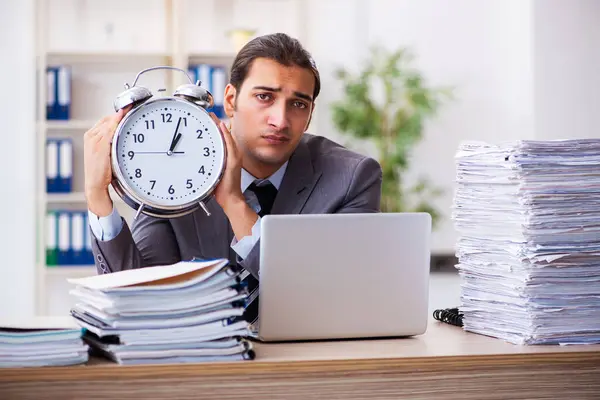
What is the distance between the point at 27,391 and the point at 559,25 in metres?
4.84

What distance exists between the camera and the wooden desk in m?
1.26

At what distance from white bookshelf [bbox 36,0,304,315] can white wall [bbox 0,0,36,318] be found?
0.12 m

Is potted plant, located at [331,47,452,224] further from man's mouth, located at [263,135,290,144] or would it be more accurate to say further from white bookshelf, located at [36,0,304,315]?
man's mouth, located at [263,135,290,144]

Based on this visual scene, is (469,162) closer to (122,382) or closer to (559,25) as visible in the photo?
(122,382)

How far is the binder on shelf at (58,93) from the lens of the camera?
4785mm

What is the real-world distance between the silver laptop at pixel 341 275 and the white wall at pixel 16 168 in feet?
11.6

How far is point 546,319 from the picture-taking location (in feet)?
5.06

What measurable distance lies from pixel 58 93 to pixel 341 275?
12.0 feet

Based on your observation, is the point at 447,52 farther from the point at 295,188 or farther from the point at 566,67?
the point at 295,188

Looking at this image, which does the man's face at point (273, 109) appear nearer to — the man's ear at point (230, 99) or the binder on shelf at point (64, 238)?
the man's ear at point (230, 99)

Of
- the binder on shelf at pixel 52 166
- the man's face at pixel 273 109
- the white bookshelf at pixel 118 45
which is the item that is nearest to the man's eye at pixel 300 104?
the man's face at pixel 273 109

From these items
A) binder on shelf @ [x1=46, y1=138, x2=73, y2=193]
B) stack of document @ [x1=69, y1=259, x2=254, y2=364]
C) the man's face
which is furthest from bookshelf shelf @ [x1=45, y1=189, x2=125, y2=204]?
stack of document @ [x1=69, y1=259, x2=254, y2=364]

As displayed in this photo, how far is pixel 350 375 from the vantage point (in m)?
1.34

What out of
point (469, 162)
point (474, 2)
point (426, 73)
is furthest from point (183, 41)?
point (469, 162)
